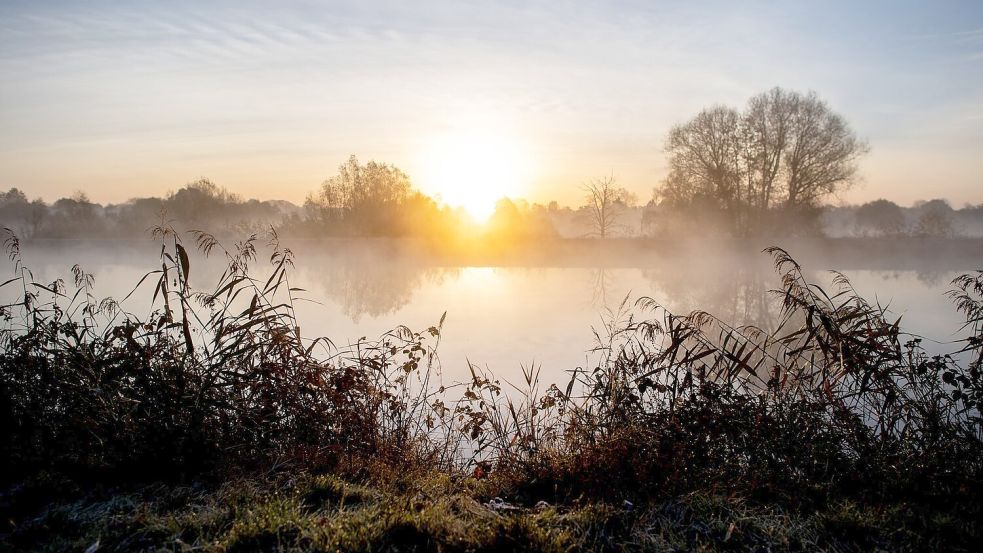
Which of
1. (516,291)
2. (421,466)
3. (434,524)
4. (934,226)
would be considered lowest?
(516,291)

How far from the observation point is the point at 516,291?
1714cm

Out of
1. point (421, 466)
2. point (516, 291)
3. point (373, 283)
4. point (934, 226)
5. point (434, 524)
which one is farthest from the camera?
point (934, 226)

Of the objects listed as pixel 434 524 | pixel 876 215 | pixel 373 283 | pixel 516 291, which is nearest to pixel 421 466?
pixel 434 524

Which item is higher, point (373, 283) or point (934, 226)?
point (934, 226)

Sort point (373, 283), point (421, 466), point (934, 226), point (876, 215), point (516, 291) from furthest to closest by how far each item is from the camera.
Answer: point (876, 215) → point (934, 226) → point (373, 283) → point (516, 291) → point (421, 466)

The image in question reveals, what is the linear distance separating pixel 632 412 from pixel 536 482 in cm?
88

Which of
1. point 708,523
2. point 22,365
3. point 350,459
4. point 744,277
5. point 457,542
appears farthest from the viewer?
point 744,277

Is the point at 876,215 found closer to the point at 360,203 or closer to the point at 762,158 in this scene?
the point at 762,158

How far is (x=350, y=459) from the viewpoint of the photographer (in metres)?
3.47

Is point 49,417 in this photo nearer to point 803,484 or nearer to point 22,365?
point 22,365

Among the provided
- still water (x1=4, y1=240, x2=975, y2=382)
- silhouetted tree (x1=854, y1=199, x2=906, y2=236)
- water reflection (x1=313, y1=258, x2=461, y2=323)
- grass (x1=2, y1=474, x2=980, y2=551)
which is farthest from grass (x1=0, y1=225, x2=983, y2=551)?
silhouetted tree (x1=854, y1=199, x2=906, y2=236)

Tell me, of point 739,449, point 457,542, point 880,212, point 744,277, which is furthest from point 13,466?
point 880,212

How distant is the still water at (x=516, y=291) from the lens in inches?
369

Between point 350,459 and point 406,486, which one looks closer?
point 406,486
